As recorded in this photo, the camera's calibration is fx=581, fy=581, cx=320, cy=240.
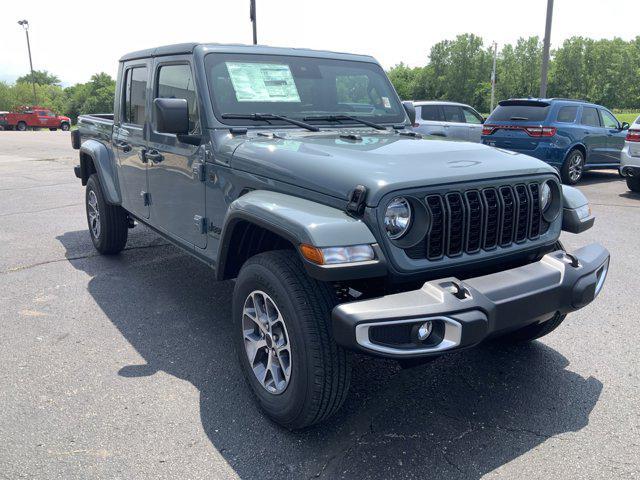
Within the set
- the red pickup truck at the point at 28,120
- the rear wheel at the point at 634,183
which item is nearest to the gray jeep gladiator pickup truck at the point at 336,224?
the rear wheel at the point at 634,183

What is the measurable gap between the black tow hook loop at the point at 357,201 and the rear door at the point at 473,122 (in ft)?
39.3

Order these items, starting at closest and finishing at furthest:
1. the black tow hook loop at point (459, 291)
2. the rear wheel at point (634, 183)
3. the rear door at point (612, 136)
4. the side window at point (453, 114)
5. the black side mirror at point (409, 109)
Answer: the black tow hook loop at point (459, 291)
the black side mirror at point (409, 109)
the rear wheel at point (634, 183)
the rear door at point (612, 136)
the side window at point (453, 114)

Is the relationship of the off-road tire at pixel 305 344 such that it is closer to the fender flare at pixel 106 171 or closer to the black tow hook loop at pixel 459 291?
the black tow hook loop at pixel 459 291

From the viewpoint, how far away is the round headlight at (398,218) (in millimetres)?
2646

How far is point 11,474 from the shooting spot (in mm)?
2609

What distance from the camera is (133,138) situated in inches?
191

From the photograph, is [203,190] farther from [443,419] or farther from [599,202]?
[599,202]

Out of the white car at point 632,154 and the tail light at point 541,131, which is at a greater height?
the tail light at point 541,131

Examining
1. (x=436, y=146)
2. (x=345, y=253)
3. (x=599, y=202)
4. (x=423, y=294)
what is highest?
(x=436, y=146)

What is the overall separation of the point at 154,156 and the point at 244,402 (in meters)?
2.10

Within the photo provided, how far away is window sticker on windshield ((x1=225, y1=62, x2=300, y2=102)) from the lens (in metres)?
3.85

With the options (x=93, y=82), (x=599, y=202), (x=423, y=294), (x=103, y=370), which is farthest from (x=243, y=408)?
(x=93, y=82)

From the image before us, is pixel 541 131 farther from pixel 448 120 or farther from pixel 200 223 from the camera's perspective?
pixel 200 223

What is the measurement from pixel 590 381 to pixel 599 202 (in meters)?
6.89
